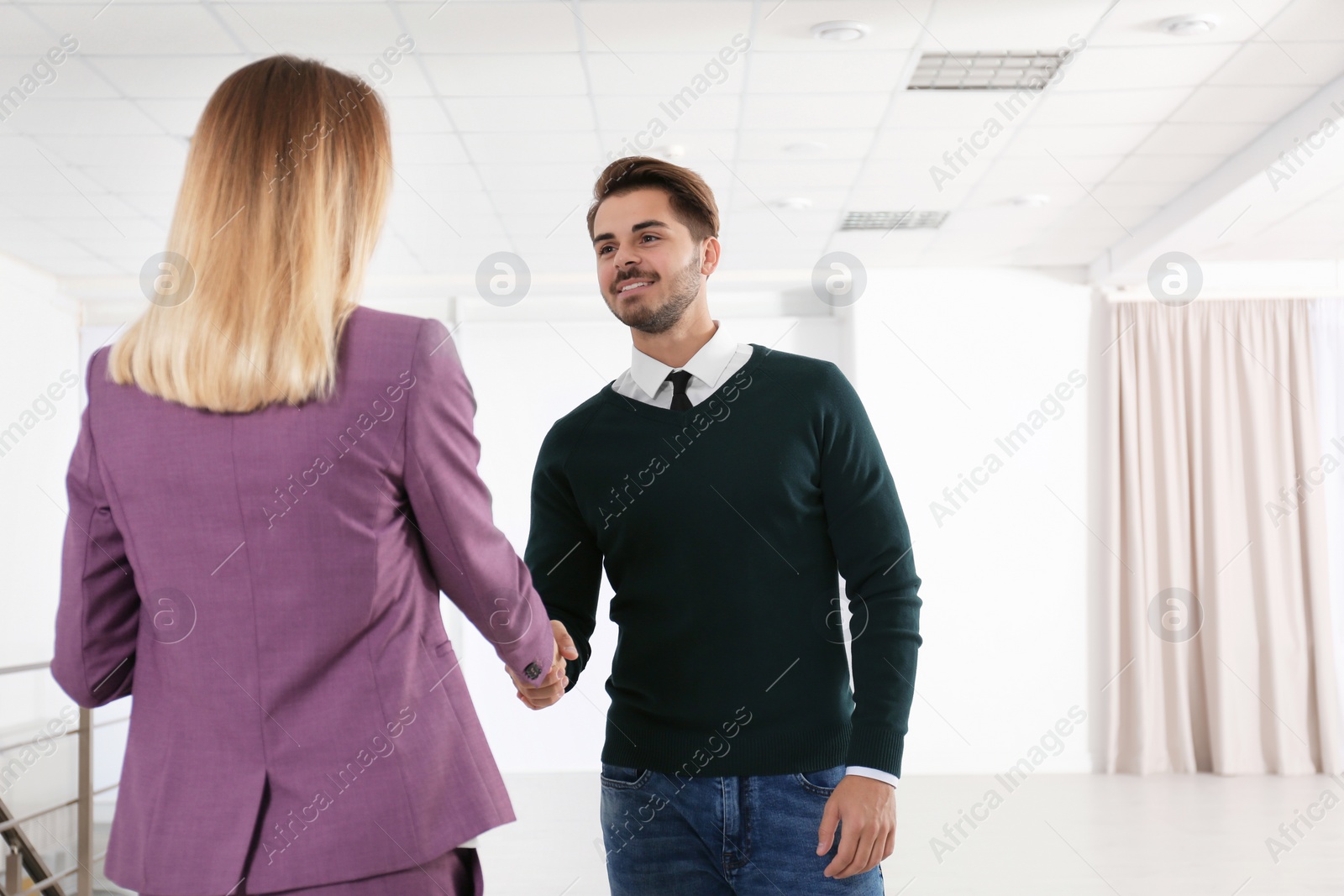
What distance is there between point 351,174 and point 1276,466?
6798 mm

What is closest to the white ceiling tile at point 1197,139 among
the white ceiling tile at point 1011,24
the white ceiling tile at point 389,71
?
the white ceiling tile at point 1011,24

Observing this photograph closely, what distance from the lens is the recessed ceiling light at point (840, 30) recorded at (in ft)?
11.5

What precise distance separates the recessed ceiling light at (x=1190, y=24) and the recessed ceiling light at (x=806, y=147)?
4.56ft

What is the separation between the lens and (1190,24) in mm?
3562

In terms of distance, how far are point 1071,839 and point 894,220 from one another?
10.2 feet

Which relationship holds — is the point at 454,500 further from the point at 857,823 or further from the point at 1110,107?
the point at 1110,107

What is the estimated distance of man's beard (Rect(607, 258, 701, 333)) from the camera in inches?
59.7

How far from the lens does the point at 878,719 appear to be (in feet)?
4.25

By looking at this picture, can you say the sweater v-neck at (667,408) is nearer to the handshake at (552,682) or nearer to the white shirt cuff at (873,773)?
the handshake at (552,682)

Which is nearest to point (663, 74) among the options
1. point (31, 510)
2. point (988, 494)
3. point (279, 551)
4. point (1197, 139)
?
point (1197, 139)

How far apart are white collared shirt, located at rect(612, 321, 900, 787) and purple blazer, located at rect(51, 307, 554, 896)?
0.63m

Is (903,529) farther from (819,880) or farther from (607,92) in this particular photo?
(607,92)

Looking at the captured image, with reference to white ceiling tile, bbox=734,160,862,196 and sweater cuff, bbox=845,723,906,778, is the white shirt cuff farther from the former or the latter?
white ceiling tile, bbox=734,160,862,196

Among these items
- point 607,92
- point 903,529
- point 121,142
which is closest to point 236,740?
point 903,529
